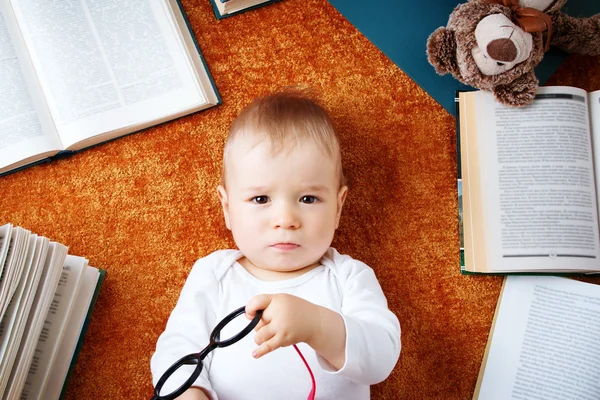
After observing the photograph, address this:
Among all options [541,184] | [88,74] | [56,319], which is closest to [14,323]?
[56,319]

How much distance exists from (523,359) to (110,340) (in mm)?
859

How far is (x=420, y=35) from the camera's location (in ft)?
3.84

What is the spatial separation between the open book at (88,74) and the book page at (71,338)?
0.98ft

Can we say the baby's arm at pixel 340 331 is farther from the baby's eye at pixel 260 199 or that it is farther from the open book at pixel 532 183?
the open book at pixel 532 183

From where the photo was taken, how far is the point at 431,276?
44.5 inches

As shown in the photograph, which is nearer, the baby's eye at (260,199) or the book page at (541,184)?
the baby's eye at (260,199)

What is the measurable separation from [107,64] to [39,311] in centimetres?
55

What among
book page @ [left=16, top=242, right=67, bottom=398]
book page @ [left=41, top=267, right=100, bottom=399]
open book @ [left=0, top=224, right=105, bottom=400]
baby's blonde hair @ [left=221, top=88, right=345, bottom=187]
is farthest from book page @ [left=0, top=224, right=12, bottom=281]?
baby's blonde hair @ [left=221, top=88, right=345, bottom=187]

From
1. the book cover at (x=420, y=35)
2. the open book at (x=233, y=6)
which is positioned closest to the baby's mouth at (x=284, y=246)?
the book cover at (x=420, y=35)

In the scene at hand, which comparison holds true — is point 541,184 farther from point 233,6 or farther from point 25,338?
point 25,338

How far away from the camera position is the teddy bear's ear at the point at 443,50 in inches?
40.6

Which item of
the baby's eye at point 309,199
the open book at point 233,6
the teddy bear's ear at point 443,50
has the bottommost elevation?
the baby's eye at point 309,199

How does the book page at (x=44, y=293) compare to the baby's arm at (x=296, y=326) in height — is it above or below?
above

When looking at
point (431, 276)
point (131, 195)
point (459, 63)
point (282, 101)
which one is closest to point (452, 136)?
point (459, 63)
